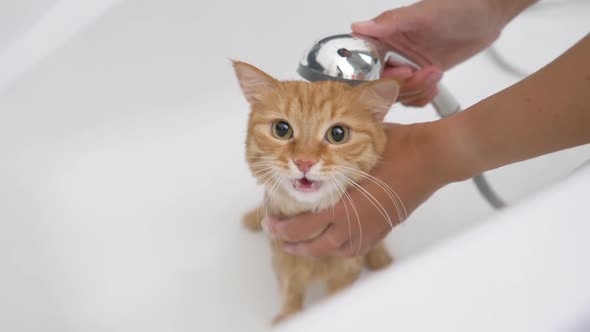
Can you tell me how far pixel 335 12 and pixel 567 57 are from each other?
830 millimetres

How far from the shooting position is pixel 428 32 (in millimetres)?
971

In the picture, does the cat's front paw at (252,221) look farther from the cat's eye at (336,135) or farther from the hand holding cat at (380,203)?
the cat's eye at (336,135)

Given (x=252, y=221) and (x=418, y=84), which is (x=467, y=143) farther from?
(x=252, y=221)

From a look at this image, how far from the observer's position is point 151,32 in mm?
1186

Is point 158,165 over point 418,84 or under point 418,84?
under

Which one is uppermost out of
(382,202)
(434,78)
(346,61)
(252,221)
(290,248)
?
(346,61)

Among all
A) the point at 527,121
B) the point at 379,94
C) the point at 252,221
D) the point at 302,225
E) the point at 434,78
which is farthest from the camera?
the point at 252,221

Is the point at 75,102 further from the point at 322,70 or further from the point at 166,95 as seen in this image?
the point at 322,70

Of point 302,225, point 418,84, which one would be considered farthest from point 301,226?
point 418,84

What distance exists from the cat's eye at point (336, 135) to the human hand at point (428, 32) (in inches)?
8.0

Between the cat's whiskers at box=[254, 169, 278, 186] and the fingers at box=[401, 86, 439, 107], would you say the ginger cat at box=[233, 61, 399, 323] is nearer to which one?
the cat's whiskers at box=[254, 169, 278, 186]

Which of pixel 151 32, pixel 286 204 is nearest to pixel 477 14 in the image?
pixel 286 204

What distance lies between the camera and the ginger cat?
2.30ft

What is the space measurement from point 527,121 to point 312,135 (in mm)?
325
